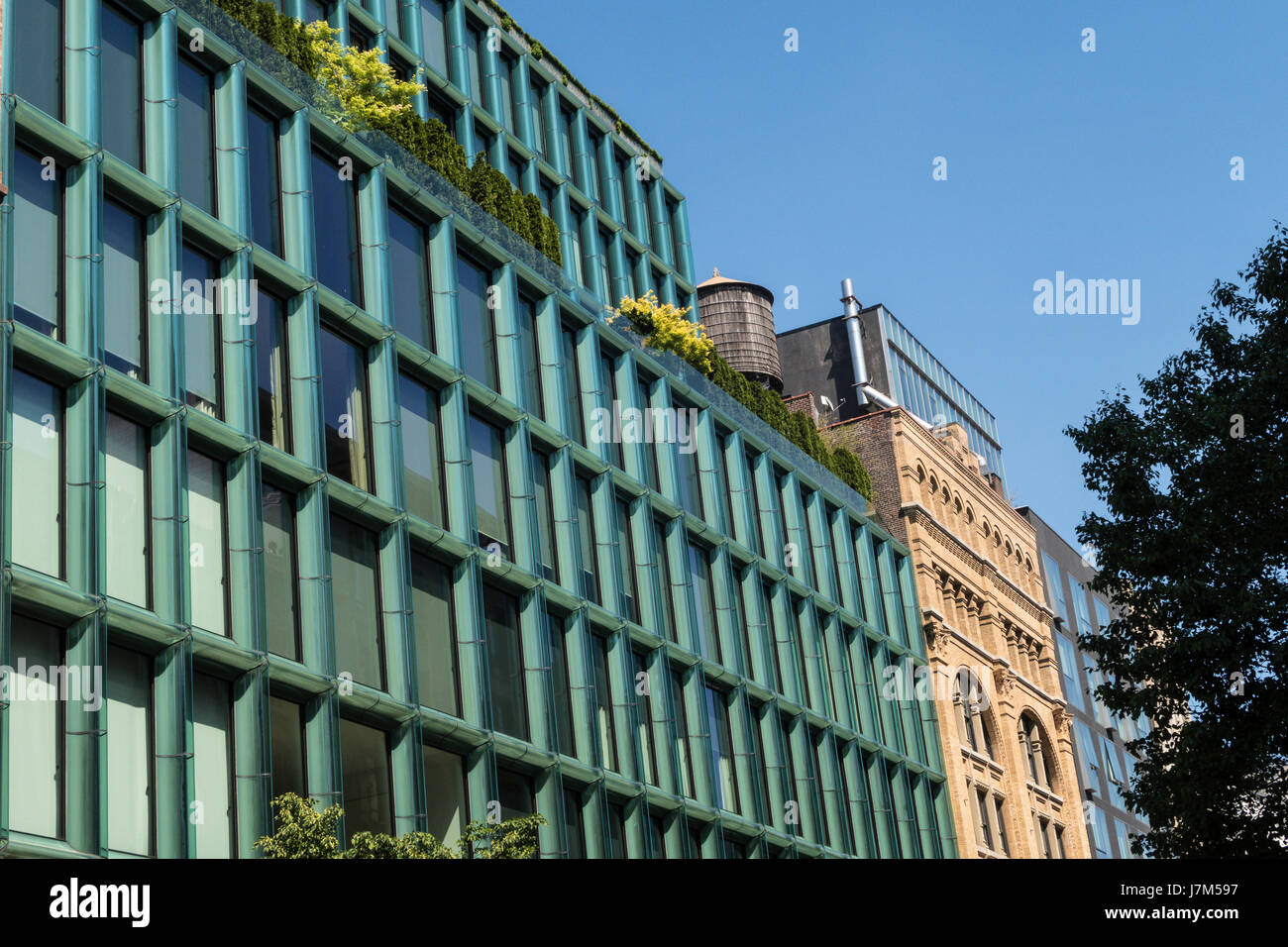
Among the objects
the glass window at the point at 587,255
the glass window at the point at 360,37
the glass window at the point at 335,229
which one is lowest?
the glass window at the point at 335,229

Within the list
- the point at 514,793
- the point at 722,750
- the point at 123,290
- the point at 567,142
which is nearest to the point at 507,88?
the point at 567,142

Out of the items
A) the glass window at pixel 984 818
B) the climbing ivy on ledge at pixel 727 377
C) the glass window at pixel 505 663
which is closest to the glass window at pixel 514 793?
the glass window at pixel 505 663

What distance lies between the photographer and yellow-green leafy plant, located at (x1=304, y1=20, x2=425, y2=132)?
112 feet

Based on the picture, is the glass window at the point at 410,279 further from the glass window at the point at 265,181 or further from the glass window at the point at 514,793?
the glass window at the point at 514,793

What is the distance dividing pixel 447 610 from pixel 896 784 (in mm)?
20266

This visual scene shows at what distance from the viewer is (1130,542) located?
2772cm

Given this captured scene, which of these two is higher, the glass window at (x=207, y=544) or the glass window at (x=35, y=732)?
the glass window at (x=207, y=544)

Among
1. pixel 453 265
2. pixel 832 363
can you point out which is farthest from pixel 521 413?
pixel 832 363

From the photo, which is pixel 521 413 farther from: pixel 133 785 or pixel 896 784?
pixel 896 784

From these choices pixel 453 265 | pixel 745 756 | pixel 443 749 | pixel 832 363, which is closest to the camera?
pixel 443 749

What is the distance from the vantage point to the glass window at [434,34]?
46.2 meters

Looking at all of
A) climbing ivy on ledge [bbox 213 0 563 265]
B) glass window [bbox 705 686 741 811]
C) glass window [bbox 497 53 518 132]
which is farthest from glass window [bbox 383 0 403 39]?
glass window [bbox 705 686 741 811]

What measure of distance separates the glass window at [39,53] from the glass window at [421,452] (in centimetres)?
863

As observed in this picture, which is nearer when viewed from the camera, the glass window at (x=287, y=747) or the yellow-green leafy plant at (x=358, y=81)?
the glass window at (x=287, y=747)
